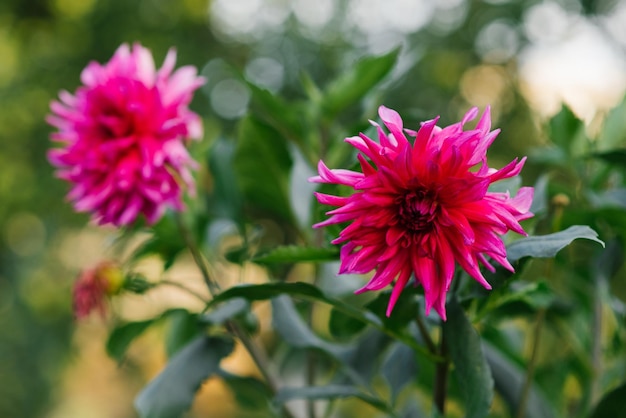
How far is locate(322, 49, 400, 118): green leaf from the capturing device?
59 centimetres

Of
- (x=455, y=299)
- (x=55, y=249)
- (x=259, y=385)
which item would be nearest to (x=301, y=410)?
(x=259, y=385)

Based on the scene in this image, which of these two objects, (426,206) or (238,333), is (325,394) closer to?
(238,333)

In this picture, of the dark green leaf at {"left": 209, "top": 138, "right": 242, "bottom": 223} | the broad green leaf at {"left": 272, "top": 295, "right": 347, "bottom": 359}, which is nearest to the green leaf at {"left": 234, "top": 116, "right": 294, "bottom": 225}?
the dark green leaf at {"left": 209, "top": 138, "right": 242, "bottom": 223}

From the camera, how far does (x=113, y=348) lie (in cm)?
61

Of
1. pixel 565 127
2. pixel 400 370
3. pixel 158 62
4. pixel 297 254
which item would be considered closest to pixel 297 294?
pixel 297 254

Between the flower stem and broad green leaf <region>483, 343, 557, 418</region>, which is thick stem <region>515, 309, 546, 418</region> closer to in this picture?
broad green leaf <region>483, 343, 557, 418</region>

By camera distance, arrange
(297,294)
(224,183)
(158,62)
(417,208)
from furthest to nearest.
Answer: (158,62) → (224,183) → (297,294) → (417,208)

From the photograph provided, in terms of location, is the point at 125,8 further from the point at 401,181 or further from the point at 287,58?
the point at 401,181

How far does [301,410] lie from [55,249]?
3.54m

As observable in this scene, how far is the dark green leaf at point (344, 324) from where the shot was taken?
511 millimetres

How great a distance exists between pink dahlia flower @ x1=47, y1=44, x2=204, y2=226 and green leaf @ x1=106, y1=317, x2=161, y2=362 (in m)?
0.10

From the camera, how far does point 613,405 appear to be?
1.64ft

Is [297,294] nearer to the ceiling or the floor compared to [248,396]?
nearer to the ceiling

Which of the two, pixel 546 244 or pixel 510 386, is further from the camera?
pixel 510 386
